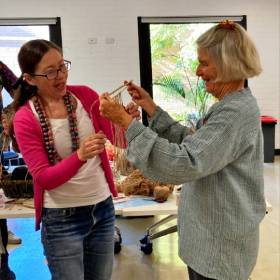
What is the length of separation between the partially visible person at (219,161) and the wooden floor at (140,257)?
1.33m

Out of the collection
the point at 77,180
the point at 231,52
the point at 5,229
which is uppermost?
the point at 231,52

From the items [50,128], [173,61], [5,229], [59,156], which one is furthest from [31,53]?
[173,61]

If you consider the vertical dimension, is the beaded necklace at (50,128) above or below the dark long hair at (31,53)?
below

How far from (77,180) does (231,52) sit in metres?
0.69

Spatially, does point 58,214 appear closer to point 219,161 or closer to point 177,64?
point 219,161

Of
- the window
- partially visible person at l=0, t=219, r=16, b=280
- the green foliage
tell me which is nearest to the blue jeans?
partially visible person at l=0, t=219, r=16, b=280

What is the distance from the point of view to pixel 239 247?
43.9 inches

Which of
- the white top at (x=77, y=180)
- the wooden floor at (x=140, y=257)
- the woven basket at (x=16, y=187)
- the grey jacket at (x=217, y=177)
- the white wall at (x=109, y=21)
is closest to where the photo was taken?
the grey jacket at (x=217, y=177)

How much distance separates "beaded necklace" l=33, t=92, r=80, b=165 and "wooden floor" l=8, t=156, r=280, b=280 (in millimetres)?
1367

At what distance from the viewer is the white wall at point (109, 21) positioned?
16.0 ft

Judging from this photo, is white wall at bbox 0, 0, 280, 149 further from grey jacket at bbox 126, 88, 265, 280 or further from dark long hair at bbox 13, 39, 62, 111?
grey jacket at bbox 126, 88, 265, 280

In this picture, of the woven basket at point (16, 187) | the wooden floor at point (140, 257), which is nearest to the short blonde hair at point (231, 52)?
the woven basket at point (16, 187)

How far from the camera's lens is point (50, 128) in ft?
4.25

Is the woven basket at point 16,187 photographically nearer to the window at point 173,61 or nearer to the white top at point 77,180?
the white top at point 77,180
